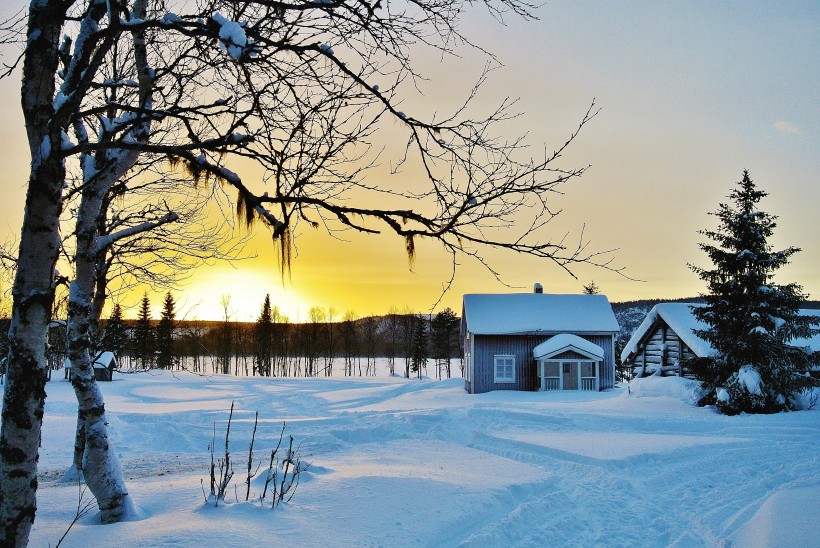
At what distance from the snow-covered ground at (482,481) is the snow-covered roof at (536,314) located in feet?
39.0

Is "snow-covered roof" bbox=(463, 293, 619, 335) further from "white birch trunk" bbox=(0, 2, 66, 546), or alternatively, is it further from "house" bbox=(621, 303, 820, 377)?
"white birch trunk" bbox=(0, 2, 66, 546)

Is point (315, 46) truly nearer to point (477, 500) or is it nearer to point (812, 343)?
point (477, 500)

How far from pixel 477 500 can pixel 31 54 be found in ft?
22.0

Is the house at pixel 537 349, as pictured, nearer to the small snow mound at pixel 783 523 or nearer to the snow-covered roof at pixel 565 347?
the snow-covered roof at pixel 565 347

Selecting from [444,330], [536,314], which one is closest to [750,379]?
[536,314]

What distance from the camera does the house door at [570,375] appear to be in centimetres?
3134

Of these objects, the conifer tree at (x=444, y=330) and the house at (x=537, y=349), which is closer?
the house at (x=537, y=349)

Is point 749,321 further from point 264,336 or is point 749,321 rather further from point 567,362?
point 264,336

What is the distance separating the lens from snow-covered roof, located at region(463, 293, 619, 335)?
105 ft

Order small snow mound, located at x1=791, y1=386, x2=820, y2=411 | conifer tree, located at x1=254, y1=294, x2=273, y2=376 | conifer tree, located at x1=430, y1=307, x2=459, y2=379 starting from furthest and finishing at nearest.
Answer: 1. conifer tree, located at x1=254, y1=294, x2=273, y2=376
2. conifer tree, located at x1=430, y1=307, x2=459, y2=379
3. small snow mound, located at x1=791, y1=386, x2=820, y2=411

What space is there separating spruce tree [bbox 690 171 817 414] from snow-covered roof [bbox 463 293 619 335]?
11444 millimetres

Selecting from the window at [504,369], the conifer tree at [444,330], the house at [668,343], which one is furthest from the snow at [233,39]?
the conifer tree at [444,330]

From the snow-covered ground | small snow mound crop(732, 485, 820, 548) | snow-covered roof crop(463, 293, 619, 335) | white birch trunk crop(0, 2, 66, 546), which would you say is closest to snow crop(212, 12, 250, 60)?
white birch trunk crop(0, 2, 66, 546)

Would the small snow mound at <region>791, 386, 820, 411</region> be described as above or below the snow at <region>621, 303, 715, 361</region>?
below
